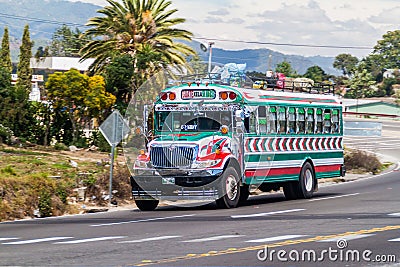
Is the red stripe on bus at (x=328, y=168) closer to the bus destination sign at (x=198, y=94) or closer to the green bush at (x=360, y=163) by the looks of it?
the bus destination sign at (x=198, y=94)

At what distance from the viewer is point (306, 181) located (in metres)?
25.3

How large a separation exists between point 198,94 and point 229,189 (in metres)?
2.67

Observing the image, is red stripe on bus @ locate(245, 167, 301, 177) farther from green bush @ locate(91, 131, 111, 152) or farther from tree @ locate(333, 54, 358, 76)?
tree @ locate(333, 54, 358, 76)

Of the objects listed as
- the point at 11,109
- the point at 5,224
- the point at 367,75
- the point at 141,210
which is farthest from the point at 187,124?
the point at 367,75

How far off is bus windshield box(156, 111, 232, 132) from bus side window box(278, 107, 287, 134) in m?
2.74

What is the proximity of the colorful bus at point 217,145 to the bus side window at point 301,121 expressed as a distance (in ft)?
0.10

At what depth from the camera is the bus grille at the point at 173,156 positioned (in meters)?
20.3

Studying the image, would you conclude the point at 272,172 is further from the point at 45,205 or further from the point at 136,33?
the point at 136,33

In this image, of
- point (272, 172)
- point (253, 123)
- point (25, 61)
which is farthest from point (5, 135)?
point (25, 61)

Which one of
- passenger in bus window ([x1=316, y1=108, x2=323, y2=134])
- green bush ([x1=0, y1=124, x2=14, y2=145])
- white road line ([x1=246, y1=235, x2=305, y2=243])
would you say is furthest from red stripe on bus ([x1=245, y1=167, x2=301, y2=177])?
green bush ([x1=0, y1=124, x2=14, y2=145])

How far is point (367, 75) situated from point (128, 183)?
133427mm

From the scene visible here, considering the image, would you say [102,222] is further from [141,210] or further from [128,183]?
[128,183]

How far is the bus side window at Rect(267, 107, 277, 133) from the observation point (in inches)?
899

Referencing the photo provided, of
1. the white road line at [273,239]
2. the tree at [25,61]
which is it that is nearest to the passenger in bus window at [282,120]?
the white road line at [273,239]
